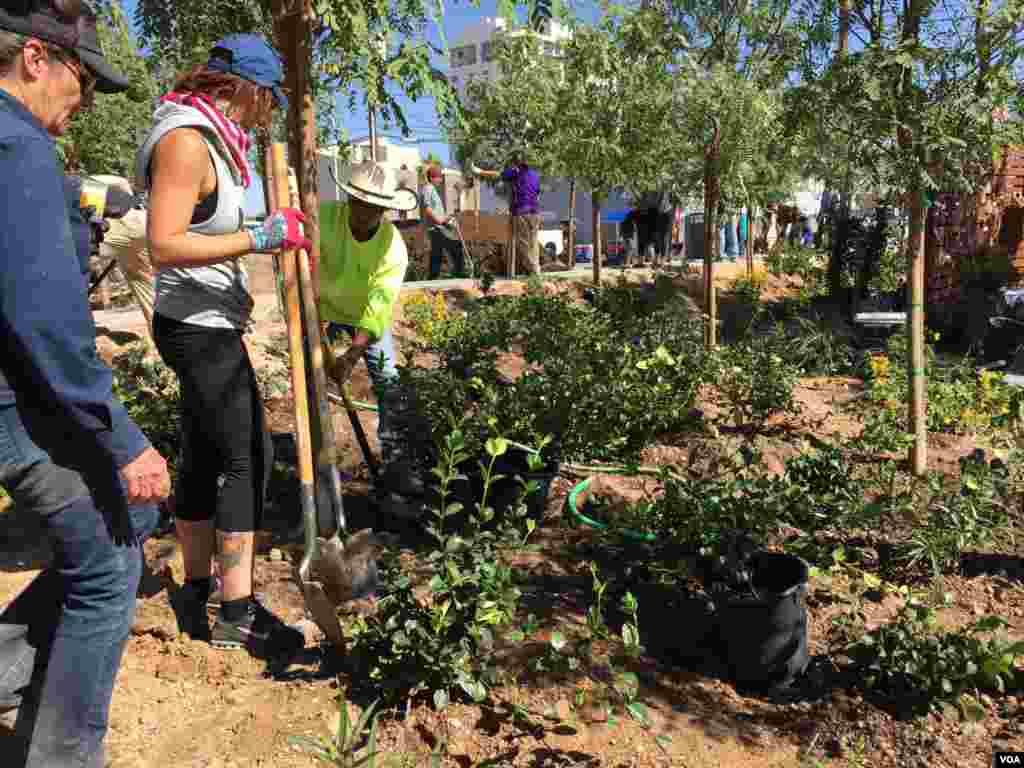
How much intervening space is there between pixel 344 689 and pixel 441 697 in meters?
0.34

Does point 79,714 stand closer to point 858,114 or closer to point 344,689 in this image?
point 344,689

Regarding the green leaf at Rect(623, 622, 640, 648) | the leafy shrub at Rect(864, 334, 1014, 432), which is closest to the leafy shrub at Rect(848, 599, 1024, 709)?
the green leaf at Rect(623, 622, 640, 648)

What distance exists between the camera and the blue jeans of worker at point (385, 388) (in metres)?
3.63

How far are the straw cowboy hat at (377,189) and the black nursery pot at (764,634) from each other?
2.04 meters

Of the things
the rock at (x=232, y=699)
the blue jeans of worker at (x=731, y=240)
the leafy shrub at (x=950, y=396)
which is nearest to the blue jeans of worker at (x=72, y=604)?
the rock at (x=232, y=699)

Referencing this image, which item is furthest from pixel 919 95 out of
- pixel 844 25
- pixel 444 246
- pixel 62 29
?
pixel 444 246

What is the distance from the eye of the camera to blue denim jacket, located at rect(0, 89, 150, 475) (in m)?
1.45

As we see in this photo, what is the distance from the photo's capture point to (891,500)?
3.26 metres

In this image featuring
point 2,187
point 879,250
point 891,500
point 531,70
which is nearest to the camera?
point 2,187

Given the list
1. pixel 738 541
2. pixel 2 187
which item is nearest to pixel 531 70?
pixel 738 541

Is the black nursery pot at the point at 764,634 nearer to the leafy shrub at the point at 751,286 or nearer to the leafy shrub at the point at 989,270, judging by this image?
the leafy shrub at the point at 989,270

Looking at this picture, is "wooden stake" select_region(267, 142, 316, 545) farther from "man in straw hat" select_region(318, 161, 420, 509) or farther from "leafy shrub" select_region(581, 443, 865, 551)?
"leafy shrub" select_region(581, 443, 865, 551)

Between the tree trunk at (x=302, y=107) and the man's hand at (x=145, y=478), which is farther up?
the tree trunk at (x=302, y=107)

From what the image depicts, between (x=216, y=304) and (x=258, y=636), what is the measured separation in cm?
108
